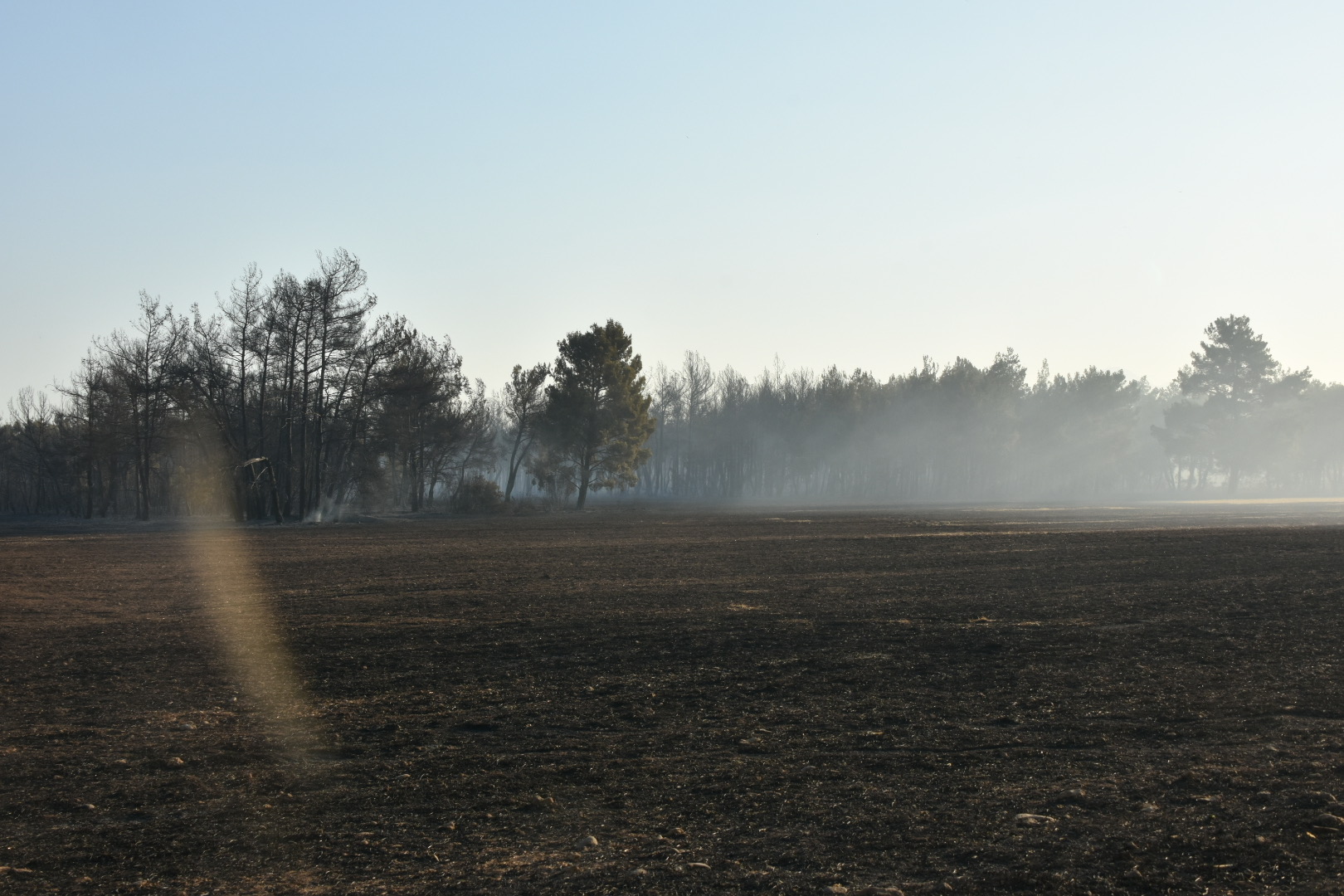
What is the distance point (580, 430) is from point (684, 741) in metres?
60.5

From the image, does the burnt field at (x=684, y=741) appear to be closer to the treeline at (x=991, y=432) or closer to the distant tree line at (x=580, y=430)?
the distant tree line at (x=580, y=430)

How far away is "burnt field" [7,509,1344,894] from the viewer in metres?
5.29

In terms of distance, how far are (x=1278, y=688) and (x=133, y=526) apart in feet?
165

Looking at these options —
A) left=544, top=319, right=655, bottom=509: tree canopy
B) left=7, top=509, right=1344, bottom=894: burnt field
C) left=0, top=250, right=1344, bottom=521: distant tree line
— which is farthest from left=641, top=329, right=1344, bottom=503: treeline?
left=7, top=509, right=1344, bottom=894: burnt field

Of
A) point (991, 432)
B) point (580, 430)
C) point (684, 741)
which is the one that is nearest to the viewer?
point (684, 741)

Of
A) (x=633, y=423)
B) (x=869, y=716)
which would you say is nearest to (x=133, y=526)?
(x=633, y=423)

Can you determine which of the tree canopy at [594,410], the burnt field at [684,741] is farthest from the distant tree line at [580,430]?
the burnt field at [684,741]

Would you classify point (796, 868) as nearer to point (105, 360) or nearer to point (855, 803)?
point (855, 803)

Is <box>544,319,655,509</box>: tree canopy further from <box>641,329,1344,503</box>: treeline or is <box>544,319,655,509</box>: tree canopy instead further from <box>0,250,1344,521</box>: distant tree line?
<box>641,329,1344,503</box>: treeline

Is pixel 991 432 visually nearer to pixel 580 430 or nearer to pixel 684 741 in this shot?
pixel 580 430

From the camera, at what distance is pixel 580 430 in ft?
223

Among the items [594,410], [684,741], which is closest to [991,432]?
[594,410]

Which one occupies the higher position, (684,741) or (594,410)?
(594,410)

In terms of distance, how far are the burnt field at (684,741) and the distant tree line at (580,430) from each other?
120 feet
